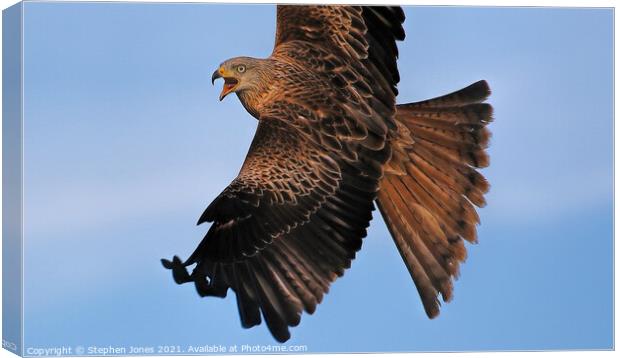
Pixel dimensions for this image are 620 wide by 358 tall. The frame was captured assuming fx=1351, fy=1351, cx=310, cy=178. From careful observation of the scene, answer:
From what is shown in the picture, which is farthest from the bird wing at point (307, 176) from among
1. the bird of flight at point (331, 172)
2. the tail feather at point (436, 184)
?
the tail feather at point (436, 184)

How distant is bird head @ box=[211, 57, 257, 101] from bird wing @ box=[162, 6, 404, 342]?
0.15 metres

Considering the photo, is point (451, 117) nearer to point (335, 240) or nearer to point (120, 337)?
point (335, 240)

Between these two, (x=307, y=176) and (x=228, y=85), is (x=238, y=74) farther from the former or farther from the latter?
(x=307, y=176)

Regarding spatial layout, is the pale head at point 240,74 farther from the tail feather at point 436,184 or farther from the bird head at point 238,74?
the tail feather at point 436,184

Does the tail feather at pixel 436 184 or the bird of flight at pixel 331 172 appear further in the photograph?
the tail feather at pixel 436 184

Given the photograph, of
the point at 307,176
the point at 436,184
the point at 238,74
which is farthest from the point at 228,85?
the point at 436,184

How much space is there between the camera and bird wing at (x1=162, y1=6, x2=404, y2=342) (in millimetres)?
6371

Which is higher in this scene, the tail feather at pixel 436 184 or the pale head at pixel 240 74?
the pale head at pixel 240 74

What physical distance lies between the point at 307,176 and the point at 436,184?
0.68 meters

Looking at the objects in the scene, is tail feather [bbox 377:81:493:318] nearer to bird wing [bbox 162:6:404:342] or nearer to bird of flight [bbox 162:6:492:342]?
bird of flight [bbox 162:6:492:342]

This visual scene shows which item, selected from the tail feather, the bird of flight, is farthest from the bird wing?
the tail feather

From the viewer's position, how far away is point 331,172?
6527 millimetres

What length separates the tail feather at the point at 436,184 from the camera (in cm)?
664

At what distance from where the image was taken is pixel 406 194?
6.66 m
